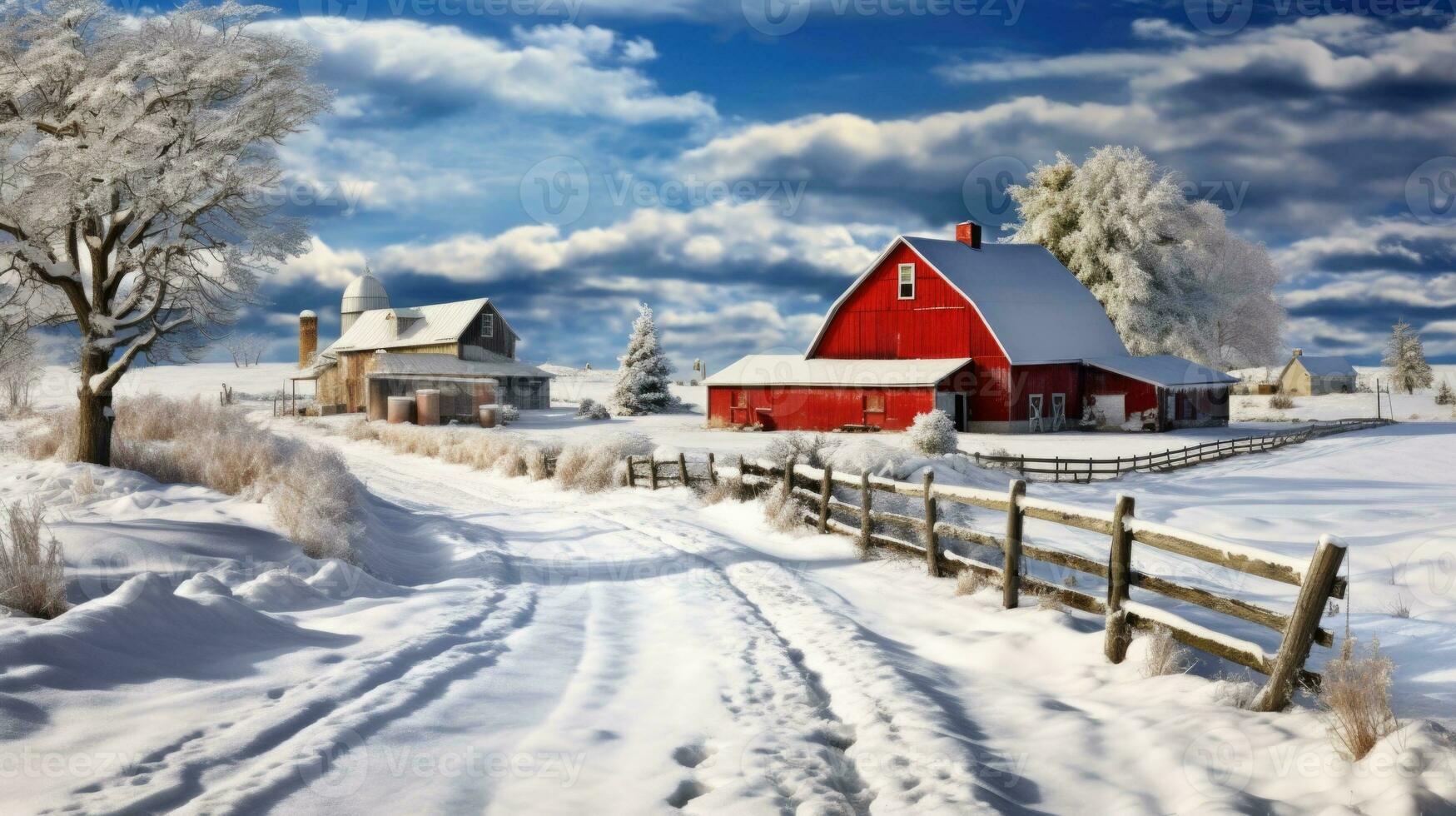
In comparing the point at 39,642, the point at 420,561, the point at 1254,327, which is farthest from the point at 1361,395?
the point at 39,642

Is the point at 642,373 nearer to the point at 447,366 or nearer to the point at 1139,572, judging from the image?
the point at 447,366

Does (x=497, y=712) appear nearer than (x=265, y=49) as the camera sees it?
Yes

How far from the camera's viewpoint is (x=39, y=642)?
5.62 meters

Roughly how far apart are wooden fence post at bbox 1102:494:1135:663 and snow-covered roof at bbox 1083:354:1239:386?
116 feet

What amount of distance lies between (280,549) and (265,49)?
29.7 feet

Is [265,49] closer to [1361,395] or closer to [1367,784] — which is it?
[1367,784]

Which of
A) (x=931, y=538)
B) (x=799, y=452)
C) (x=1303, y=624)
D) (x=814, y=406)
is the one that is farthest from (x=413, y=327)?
(x=1303, y=624)

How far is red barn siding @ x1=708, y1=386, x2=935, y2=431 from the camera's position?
123ft

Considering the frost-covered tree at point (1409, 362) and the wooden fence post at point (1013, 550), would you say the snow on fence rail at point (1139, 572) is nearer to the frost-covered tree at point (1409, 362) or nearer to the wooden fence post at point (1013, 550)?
the wooden fence post at point (1013, 550)

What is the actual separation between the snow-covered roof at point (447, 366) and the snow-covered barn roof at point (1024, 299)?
59.6 ft

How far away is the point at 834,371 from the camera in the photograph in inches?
1571

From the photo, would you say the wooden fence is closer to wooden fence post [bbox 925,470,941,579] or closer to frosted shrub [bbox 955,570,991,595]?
wooden fence post [bbox 925,470,941,579]

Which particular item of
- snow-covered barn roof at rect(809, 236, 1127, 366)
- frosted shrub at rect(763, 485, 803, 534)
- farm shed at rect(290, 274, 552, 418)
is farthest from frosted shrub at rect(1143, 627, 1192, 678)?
farm shed at rect(290, 274, 552, 418)

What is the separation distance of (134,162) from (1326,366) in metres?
101
